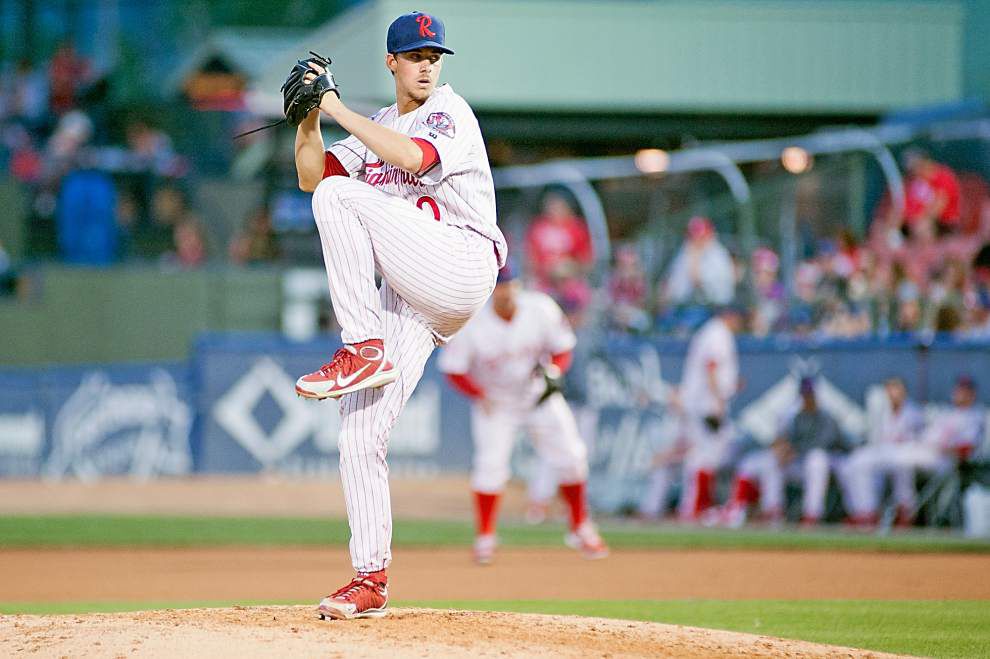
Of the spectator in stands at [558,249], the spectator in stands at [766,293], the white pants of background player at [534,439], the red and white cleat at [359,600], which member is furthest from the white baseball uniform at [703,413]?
the red and white cleat at [359,600]

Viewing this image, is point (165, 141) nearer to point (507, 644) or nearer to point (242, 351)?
point (242, 351)

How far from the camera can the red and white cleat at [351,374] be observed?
484 cm

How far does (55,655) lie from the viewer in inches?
181

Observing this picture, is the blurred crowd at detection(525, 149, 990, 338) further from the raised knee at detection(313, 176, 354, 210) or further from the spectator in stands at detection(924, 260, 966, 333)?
the raised knee at detection(313, 176, 354, 210)

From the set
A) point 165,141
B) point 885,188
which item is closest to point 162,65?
point 165,141

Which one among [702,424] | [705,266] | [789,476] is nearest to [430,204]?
[789,476]

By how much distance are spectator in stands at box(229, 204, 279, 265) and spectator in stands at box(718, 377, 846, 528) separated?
26.5 ft

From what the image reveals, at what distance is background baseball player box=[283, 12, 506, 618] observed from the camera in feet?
16.2

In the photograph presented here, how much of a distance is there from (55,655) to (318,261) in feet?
48.3

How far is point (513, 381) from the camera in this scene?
1104cm

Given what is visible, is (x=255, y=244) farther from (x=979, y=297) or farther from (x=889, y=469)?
(x=979, y=297)

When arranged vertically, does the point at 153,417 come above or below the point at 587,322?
below

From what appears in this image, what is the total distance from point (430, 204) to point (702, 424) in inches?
355

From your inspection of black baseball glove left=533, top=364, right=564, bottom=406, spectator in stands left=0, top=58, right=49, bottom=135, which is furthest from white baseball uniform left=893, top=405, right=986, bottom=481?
spectator in stands left=0, top=58, right=49, bottom=135
